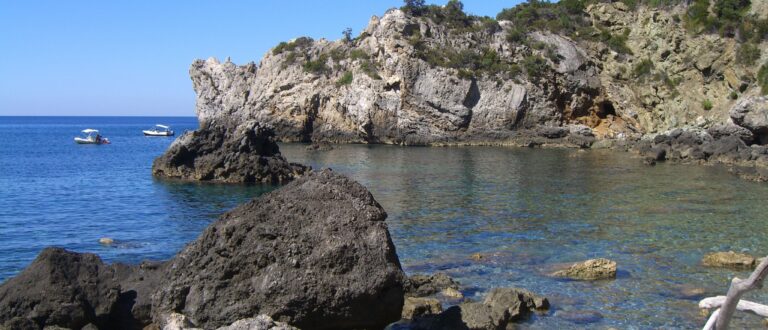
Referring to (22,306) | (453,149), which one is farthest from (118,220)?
(453,149)

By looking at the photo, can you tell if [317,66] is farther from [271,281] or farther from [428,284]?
[271,281]

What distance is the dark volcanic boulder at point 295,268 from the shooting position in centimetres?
974

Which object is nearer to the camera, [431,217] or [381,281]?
[381,281]

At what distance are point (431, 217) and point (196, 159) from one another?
18.7 metres

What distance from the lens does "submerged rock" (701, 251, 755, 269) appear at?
16438mm

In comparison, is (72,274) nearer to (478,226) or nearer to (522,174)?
(478,226)

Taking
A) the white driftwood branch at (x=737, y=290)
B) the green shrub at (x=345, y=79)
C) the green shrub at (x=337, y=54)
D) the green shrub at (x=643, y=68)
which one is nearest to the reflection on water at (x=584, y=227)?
the white driftwood branch at (x=737, y=290)

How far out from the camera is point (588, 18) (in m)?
74.9

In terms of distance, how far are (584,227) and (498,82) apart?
151 ft

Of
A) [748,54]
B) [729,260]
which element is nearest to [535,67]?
[748,54]

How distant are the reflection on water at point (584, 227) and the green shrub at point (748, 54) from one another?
18.1 meters

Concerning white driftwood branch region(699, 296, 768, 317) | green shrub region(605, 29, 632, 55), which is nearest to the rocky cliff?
green shrub region(605, 29, 632, 55)

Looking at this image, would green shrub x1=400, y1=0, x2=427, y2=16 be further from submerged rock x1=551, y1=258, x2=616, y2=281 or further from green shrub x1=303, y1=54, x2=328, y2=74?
submerged rock x1=551, y1=258, x2=616, y2=281

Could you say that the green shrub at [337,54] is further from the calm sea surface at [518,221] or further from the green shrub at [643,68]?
the calm sea surface at [518,221]
